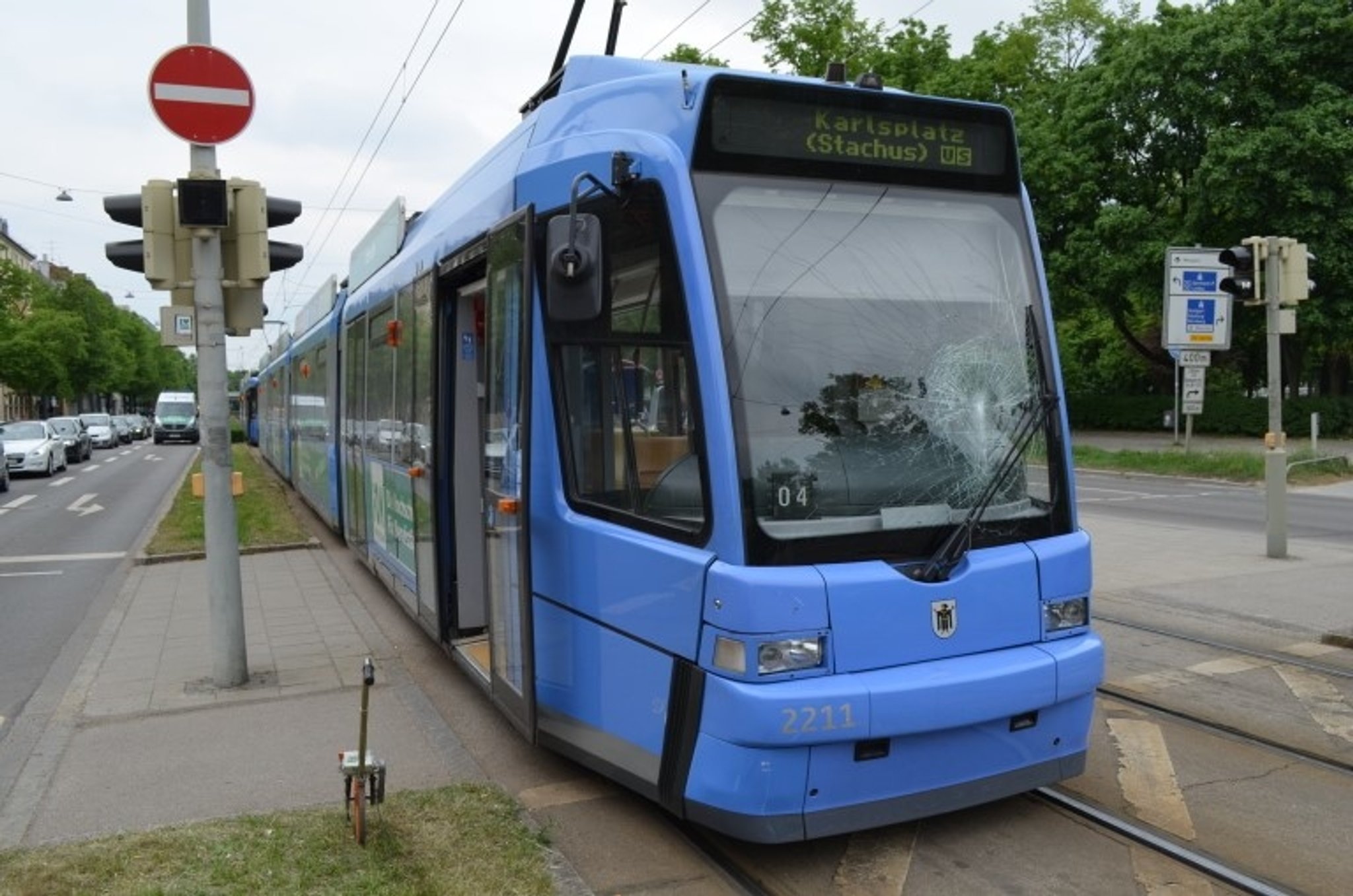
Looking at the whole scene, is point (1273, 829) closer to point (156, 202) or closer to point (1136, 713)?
point (1136, 713)

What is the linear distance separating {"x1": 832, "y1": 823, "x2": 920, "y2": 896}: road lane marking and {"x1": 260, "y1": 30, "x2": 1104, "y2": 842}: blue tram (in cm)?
26

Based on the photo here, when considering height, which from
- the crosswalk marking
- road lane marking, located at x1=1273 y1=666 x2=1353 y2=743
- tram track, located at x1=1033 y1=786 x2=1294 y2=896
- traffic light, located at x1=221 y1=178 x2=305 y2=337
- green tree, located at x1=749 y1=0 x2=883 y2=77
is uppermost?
green tree, located at x1=749 y1=0 x2=883 y2=77

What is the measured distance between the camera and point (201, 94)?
22.3 ft

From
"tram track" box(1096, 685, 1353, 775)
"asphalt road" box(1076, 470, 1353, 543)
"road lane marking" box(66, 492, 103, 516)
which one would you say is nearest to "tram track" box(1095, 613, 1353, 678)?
"tram track" box(1096, 685, 1353, 775)

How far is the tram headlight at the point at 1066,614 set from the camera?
447 centimetres

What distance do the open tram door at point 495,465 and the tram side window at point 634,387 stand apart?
22 centimetres

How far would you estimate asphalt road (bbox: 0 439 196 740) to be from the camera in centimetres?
848

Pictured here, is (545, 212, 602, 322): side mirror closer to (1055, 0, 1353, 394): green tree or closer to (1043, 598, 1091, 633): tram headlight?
(1043, 598, 1091, 633): tram headlight

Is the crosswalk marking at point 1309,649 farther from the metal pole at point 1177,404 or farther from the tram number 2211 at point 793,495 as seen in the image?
the metal pole at point 1177,404

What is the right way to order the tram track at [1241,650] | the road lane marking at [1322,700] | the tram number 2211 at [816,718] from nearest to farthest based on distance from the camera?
the tram number 2211 at [816,718]
the road lane marking at [1322,700]
the tram track at [1241,650]

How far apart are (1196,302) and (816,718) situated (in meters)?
18.4

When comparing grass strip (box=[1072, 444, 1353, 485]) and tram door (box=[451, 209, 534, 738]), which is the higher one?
tram door (box=[451, 209, 534, 738])

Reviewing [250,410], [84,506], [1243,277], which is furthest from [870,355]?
[250,410]

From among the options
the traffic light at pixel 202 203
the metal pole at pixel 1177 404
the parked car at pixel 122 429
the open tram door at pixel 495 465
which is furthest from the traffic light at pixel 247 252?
the parked car at pixel 122 429
